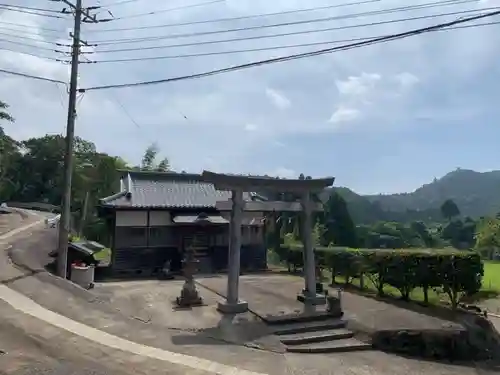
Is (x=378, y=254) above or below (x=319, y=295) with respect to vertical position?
A: above

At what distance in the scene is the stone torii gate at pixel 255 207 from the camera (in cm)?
1211

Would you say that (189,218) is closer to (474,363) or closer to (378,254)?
(378,254)

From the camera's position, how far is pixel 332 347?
1020cm

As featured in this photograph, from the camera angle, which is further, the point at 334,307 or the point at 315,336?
the point at 334,307

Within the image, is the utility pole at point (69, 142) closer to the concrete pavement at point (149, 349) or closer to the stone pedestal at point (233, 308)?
the concrete pavement at point (149, 349)

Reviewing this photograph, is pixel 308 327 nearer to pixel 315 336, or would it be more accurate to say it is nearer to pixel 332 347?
pixel 315 336

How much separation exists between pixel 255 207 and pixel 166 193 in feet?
33.0

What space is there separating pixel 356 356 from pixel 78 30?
13.8m

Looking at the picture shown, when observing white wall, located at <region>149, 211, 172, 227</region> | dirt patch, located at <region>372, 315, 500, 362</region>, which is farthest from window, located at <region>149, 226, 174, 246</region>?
dirt patch, located at <region>372, 315, 500, 362</region>

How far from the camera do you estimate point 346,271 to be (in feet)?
55.5

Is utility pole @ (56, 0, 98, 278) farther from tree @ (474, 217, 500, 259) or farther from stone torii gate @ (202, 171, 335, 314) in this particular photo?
tree @ (474, 217, 500, 259)

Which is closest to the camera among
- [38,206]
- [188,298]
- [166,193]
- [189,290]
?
[188,298]

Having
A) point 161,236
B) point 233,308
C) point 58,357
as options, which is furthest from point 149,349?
point 161,236

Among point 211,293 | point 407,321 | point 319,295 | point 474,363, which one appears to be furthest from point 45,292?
point 474,363
